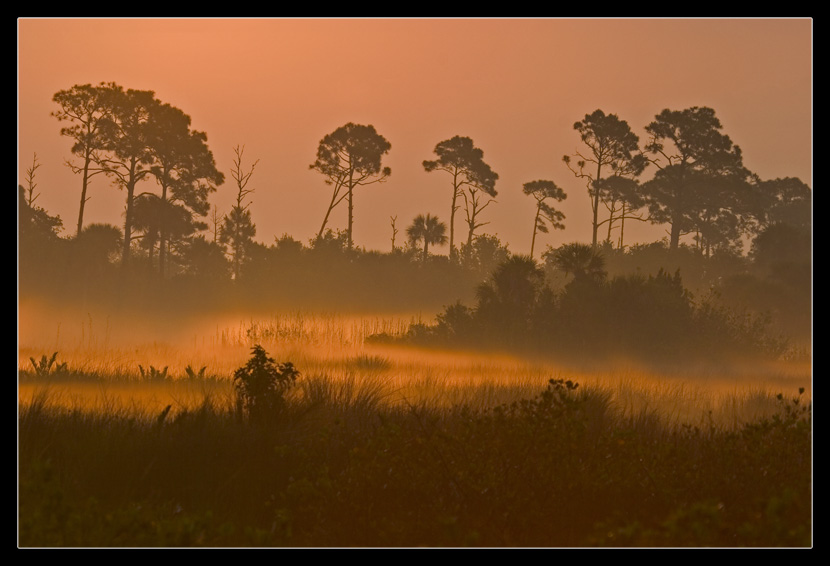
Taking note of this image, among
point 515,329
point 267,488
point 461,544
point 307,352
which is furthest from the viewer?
point 515,329

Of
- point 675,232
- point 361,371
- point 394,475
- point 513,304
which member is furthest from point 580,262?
point 394,475

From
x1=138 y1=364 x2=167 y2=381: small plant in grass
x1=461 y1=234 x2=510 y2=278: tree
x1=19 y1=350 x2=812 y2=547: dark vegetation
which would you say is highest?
x1=461 y1=234 x2=510 y2=278: tree

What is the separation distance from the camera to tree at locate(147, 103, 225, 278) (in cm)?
2514

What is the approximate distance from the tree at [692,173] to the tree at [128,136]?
553 inches

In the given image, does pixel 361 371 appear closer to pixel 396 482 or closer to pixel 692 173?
pixel 396 482

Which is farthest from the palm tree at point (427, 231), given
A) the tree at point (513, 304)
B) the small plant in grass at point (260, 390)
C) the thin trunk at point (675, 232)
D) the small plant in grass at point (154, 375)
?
the small plant in grass at point (260, 390)

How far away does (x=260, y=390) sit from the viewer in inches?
340

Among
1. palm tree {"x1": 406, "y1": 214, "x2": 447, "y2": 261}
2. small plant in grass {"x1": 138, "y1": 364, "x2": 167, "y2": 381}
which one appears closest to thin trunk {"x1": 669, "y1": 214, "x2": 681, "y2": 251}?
palm tree {"x1": 406, "y1": 214, "x2": 447, "y2": 261}

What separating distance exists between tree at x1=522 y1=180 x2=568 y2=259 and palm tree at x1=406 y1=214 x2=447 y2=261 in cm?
397

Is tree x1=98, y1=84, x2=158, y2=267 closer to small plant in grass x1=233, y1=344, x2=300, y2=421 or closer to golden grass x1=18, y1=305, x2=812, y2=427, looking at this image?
golden grass x1=18, y1=305, x2=812, y2=427
